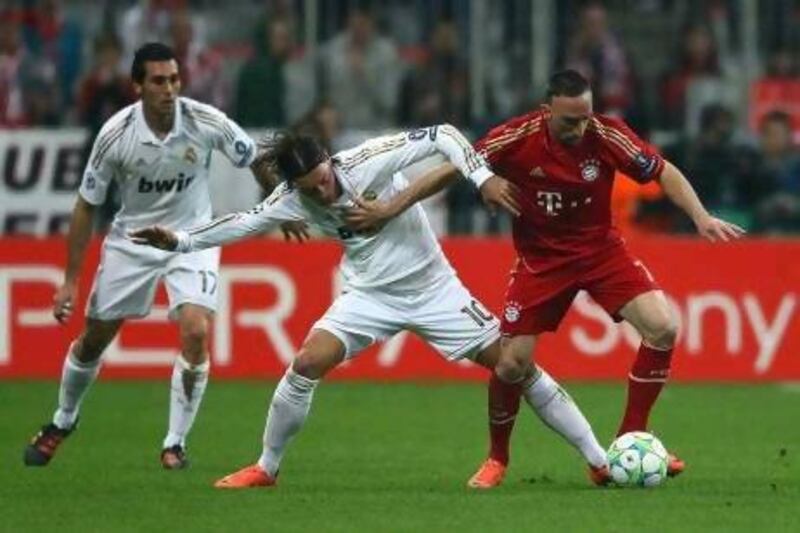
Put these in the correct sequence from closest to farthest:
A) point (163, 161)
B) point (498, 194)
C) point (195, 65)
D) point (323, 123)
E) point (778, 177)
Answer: point (498, 194)
point (163, 161)
point (323, 123)
point (195, 65)
point (778, 177)

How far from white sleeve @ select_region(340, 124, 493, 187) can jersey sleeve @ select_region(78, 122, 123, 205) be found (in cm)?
192

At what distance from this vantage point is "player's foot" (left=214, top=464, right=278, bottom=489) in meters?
11.4

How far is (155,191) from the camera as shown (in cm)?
1300

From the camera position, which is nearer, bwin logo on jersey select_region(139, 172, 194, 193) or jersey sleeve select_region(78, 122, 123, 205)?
jersey sleeve select_region(78, 122, 123, 205)

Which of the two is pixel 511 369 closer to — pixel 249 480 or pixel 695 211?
pixel 695 211

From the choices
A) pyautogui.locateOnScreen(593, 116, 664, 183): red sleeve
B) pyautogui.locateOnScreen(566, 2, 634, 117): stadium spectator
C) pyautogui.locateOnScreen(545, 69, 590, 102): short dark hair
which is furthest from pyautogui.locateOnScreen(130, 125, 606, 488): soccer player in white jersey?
pyautogui.locateOnScreen(566, 2, 634, 117): stadium spectator

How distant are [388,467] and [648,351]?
1.87 m

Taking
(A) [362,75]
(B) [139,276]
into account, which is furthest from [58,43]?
(B) [139,276]

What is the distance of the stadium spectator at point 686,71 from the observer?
2147cm

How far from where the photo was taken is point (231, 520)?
32.9 ft

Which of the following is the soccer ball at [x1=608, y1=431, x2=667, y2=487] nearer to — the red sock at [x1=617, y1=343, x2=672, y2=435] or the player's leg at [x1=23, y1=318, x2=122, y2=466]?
the red sock at [x1=617, y1=343, x2=672, y2=435]

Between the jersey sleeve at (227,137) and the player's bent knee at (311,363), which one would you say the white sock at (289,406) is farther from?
the jersey sleeve at (227,137)

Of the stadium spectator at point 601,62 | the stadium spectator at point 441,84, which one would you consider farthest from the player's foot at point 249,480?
the stadium spectator at point 601,62

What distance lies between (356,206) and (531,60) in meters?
10.3
